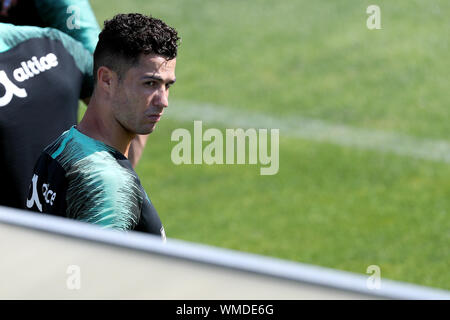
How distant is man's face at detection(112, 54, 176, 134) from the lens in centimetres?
259

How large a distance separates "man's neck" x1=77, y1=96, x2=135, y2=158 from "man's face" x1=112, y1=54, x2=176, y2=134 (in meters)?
0.03

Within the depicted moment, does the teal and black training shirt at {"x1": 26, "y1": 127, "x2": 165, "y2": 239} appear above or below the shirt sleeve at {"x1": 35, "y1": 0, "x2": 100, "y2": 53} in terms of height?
below

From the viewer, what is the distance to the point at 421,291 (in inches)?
57.7

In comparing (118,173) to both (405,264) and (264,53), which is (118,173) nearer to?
(405,264)

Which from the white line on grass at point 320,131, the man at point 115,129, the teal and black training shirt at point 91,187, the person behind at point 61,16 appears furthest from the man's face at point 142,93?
the white line on grass at point 320,131

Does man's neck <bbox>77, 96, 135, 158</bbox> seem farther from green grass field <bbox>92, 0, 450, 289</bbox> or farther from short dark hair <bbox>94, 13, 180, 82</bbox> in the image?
green grass field <bbox>92, 0, 450, 289</bbox>

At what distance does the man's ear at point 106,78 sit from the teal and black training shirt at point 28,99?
46 centimetres

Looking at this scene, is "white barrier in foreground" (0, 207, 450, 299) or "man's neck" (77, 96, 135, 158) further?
"man's neck" (77, 96, 135, 158)

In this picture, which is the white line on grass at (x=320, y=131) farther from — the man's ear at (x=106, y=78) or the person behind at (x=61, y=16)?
the man's ear at (x=106, y=78)

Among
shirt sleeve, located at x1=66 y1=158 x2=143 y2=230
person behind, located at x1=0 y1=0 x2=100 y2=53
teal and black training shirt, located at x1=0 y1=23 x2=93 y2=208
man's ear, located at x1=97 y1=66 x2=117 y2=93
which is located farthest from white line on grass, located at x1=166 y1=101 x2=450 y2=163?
shirt sleeve, located at x1=66 y1=158 x2=143 y2=230

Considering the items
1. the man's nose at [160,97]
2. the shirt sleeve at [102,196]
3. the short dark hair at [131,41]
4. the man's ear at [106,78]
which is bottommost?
the shirt sleeve at [102,196]

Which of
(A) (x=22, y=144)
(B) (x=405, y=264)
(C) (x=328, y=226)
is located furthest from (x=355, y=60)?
(A) (x=22, y=144)

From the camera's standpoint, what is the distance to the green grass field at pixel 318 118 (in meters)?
6.17

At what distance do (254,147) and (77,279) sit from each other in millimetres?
6061
